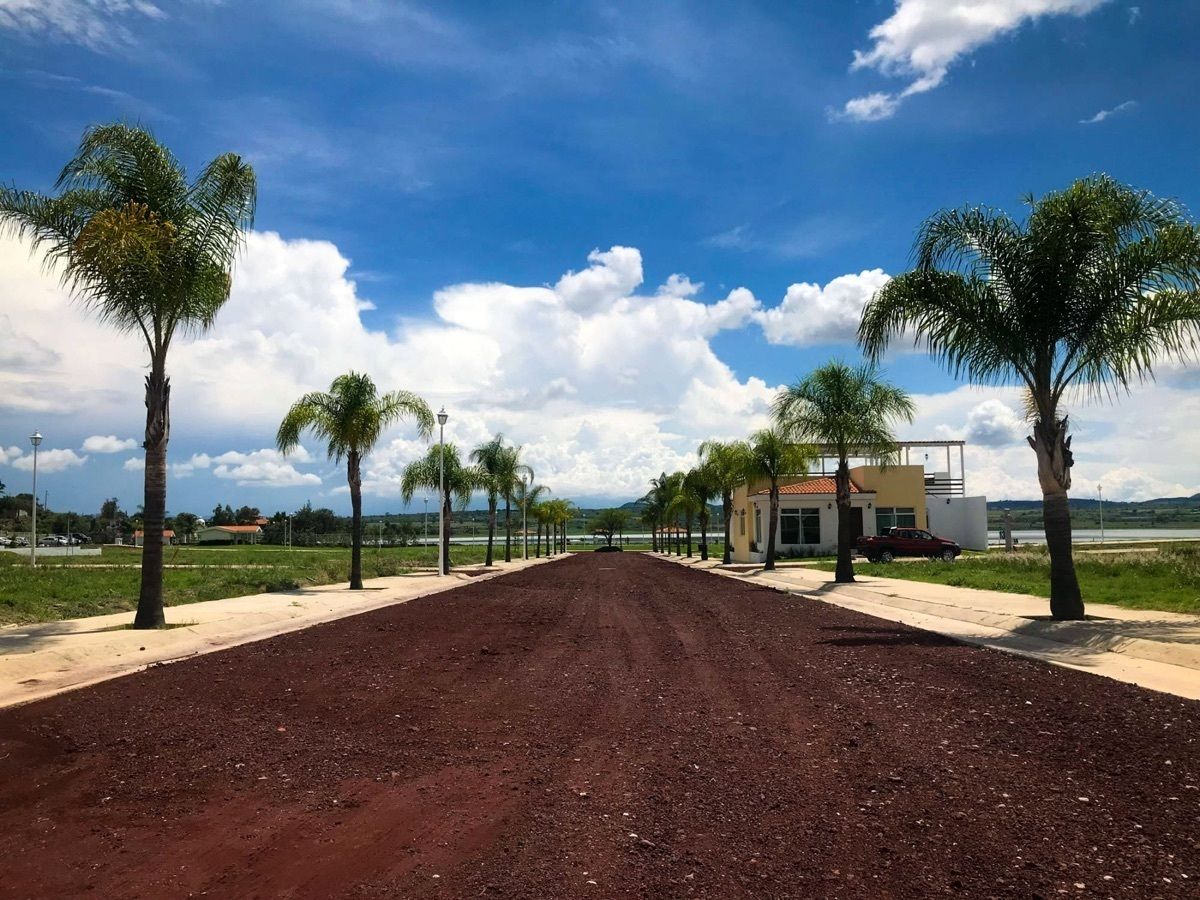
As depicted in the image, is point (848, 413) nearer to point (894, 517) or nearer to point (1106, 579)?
point (1106, 579)

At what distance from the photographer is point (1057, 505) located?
14.0 metres

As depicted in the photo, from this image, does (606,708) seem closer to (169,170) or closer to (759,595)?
(169,170)

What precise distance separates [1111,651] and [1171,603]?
17.7 feet

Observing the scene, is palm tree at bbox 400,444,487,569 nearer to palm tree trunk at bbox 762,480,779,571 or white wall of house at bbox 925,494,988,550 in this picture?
palm tree trunk at bbox 762,480,779,571

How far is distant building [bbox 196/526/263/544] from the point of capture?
118250mm

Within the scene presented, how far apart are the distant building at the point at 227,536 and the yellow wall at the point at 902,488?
90.2 metres

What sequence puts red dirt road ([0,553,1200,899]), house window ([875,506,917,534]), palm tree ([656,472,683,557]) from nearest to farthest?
red dirt road ([0,553,1200,899]) < house window ([875,506,917,534]) < palm tree ([656,472,683,557])

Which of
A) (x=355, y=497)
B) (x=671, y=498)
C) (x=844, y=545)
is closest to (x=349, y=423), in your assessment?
(x=355, y=497)

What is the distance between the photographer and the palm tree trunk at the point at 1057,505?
44.8ft

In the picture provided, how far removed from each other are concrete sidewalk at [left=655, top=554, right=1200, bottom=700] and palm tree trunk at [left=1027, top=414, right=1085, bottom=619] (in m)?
0.43

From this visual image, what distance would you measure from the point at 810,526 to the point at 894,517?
4.94m

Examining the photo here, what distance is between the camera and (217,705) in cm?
818

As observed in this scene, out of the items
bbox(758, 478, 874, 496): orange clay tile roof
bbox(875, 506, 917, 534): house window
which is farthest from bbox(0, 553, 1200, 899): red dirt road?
bbox(875, 506, 917, 534): house window

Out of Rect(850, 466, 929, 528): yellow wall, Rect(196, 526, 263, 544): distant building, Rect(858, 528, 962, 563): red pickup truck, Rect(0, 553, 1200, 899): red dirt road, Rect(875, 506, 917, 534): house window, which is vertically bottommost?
Rect(196, 526, 263, 544): distant building
